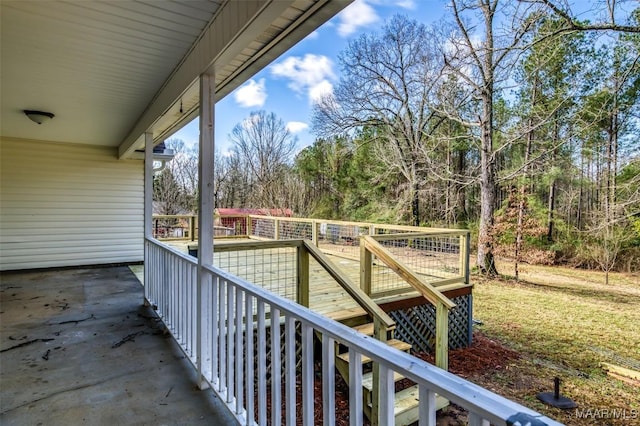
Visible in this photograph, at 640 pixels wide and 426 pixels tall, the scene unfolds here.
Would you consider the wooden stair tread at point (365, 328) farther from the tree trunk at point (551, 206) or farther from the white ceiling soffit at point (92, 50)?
the tree trunk at point (551, 206)

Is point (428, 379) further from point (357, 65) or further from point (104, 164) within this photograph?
point (357, 65)

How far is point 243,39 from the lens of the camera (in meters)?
1.88

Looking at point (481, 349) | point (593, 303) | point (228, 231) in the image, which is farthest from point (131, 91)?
point (593, 303)

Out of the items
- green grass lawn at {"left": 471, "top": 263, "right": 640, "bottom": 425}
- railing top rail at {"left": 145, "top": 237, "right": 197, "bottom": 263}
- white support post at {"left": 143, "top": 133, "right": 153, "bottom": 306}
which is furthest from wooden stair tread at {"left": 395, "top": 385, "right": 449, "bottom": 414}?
white support post at {"left": 143, "top": 133, "right": 153, "bottom": 306}

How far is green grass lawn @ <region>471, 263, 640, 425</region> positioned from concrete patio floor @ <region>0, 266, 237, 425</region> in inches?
145

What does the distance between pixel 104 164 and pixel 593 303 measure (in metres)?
11.2

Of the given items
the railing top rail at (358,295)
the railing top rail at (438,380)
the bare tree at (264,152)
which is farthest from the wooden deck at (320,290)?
the bare tree at (264,152)

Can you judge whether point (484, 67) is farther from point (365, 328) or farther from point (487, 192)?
point (365, 328)

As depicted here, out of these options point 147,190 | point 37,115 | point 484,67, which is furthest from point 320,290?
point 484,67

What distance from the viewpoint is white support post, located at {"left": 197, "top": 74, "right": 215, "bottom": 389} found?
2422 millimetres

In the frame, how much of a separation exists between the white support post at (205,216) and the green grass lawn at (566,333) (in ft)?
11.8

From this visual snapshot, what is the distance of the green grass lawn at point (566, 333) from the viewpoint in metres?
4.11

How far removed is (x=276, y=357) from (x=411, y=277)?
260cm

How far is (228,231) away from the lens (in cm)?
1106
